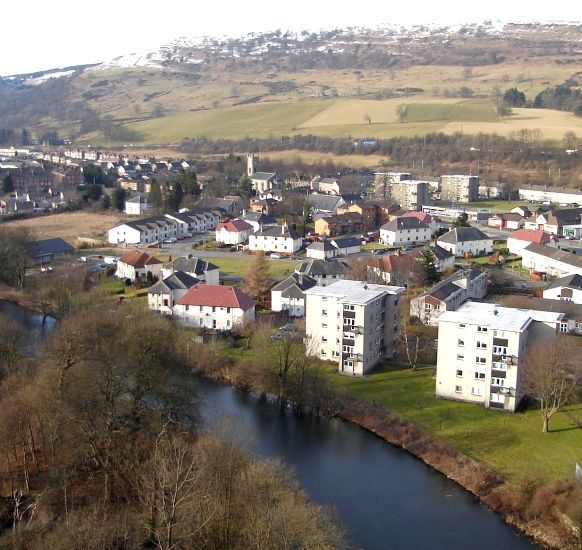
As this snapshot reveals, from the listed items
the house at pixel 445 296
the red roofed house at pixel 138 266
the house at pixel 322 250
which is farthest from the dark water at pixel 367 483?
the house at pixel 322 250

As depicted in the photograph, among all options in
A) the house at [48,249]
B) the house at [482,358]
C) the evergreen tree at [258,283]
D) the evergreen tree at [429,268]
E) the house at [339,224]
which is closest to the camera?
the house at [482,358]

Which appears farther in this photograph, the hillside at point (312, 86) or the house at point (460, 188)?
the hillside at point (312, 86)

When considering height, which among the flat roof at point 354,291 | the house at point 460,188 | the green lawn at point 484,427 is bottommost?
the house at point 460,188

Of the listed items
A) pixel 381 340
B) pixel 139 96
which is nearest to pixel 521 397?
pixel 381 340

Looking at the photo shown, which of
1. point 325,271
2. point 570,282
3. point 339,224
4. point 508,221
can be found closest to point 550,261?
A: point 570,282

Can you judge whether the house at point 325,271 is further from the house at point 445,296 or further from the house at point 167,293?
the house at point 167,293

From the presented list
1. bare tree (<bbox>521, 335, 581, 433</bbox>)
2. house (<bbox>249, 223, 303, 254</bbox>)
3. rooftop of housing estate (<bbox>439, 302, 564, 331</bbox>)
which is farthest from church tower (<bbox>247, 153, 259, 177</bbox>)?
bare tree (<bbox>521, 335, 581, 433</bbox>)

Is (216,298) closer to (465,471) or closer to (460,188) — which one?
(465,471)
